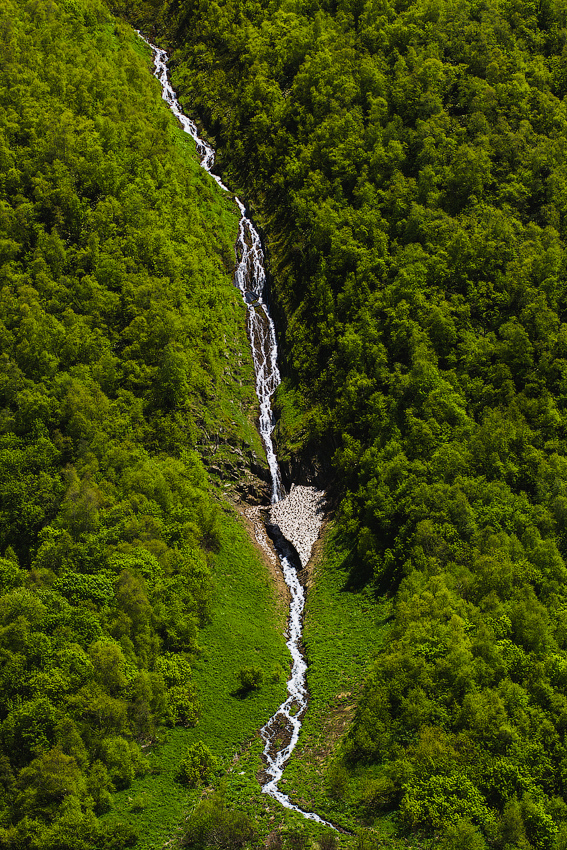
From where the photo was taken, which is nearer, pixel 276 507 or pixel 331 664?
pixel 331 664

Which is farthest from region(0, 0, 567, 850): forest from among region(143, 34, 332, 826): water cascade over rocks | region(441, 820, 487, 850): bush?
region(143, 34, 332, 826): water cascade over rocks

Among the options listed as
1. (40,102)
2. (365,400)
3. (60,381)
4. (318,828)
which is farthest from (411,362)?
(40,102)

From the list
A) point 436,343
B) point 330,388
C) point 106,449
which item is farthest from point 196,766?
point 436,343

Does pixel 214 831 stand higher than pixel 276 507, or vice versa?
pixel 214 831

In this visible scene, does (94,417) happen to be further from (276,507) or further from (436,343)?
(436,343)

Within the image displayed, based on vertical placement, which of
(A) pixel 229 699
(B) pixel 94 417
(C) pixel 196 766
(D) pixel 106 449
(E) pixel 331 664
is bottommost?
(A) pixel 229 699

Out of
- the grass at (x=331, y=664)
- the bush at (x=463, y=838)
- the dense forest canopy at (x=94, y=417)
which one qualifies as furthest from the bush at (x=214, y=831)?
the bush at (x=463, y=838)

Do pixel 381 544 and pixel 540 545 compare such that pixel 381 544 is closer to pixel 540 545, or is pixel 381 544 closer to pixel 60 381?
pixel 540 545
